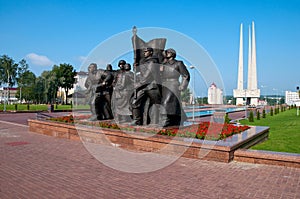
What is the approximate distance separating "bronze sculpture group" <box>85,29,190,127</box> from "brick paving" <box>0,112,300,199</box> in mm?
2900

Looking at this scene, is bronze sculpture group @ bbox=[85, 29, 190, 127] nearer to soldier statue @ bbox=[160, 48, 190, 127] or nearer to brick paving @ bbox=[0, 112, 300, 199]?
soldier statue @ bbox=[160, 48, 190, 127]

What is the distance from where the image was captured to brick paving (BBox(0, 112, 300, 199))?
4469 mm

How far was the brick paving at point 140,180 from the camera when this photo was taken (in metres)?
4.47

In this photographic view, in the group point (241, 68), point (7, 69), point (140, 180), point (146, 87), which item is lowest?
point (140, 180)

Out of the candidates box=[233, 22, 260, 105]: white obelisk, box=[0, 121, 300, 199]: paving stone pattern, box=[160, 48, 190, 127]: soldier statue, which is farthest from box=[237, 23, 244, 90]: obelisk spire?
box=[0, 121, 300, 199]: paving stone pattern

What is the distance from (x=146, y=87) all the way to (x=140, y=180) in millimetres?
4736

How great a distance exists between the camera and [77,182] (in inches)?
199

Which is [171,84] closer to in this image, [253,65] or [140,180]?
[140,180]

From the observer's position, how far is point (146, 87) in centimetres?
948

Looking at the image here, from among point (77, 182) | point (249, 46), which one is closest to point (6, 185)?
point (77, 182)

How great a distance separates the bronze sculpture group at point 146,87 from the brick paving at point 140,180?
2900 mm

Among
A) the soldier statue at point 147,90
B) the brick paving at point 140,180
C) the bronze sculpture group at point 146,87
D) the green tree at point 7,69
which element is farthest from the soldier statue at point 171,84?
the green tree at point 7,69

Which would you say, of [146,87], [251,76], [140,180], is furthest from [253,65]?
[140,180]

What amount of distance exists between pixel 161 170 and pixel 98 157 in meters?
2.10
